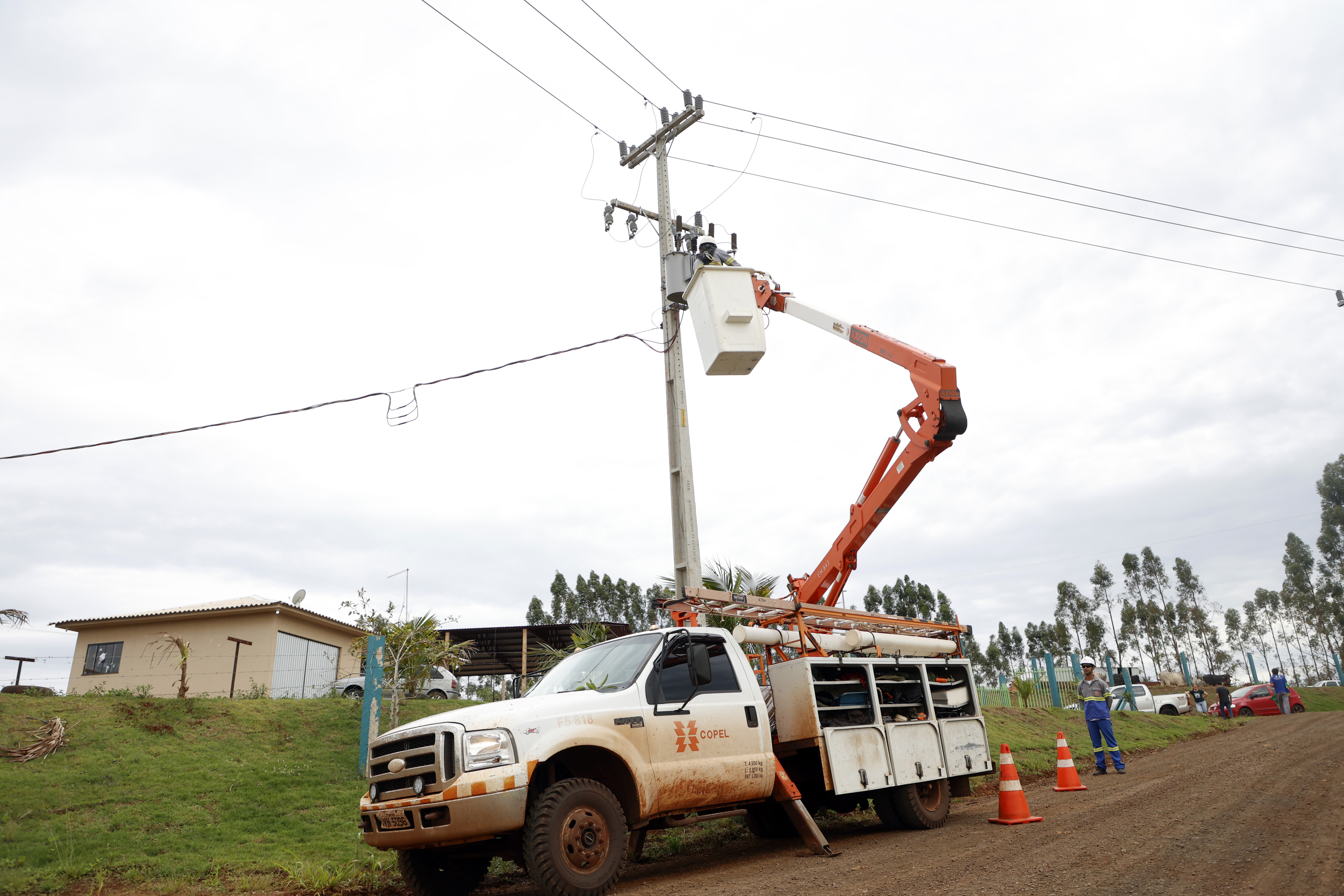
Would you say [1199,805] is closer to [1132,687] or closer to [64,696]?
[64,696]

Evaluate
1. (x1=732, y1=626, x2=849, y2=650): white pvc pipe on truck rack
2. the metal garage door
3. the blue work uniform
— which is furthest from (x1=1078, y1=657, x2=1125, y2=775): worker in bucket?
the metal garage door

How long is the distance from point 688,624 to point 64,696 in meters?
11.3

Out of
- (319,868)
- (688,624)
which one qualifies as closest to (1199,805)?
(688,624)

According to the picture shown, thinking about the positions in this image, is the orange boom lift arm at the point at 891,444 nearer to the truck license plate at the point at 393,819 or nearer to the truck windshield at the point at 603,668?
the truck windshield at the point at 603,668

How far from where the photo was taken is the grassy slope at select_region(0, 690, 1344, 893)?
7719mm

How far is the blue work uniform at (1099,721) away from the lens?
13211mm

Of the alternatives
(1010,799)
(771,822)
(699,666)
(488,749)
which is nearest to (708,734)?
(699,666)

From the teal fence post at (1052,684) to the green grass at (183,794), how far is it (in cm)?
1787

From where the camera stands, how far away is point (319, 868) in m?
7.12

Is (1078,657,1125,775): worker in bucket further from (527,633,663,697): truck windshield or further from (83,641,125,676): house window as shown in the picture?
(83,641,125,676): house window

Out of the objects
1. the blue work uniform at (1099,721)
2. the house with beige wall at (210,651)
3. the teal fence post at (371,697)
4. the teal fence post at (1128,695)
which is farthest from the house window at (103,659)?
the teal fence post at (1128,695)

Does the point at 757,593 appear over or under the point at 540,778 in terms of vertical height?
over

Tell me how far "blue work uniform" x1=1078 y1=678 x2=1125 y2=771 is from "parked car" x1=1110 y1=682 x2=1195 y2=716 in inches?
654

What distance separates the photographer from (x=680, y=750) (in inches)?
269
